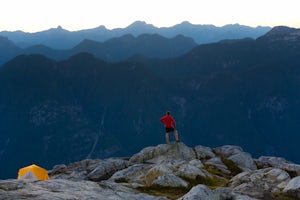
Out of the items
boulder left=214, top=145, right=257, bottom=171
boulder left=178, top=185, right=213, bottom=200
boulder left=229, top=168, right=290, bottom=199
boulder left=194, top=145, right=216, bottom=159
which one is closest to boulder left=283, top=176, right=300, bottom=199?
boulder left=229, top=168, right=290, bottom=199

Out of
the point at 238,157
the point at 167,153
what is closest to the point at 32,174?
the point at 167,153

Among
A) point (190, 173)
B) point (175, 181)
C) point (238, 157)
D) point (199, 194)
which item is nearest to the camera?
point (199, 194)

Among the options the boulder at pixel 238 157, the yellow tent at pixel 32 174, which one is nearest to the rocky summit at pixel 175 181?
the boulder at pixel 238 157

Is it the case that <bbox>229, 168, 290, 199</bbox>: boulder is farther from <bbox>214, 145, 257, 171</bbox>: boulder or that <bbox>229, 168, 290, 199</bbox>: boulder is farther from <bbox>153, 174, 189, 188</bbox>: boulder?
<bbox>214, 145, 257, 171</bbox>: boulder

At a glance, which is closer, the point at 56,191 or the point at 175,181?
the point at 56,191

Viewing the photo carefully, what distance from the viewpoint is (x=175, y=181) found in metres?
27.2

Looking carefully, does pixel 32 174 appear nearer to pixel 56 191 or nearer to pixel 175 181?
pixel 175 181

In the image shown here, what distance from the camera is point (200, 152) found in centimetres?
4456

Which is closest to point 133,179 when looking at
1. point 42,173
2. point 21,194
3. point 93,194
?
point 42,173

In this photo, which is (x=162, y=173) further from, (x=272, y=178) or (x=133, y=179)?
(x=272, y=178)

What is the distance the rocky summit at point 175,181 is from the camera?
A: 1706 centimetres

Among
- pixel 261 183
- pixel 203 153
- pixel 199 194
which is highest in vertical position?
pixel 199 194

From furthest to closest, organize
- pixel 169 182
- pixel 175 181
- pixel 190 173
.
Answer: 1. pixel 190 173
2. pixel 175 181
3. pixel 169 182

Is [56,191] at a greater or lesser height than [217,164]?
greater
